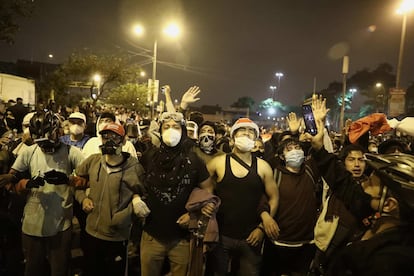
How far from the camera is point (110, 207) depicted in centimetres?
411

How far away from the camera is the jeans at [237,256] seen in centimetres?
405

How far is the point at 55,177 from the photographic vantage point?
13.0 feet

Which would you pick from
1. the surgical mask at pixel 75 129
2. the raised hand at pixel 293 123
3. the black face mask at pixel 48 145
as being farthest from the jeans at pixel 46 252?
the raised hand at pixel 293 123

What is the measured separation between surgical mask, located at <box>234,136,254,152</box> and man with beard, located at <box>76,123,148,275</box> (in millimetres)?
1188

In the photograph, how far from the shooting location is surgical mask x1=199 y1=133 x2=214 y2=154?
18.2 ft

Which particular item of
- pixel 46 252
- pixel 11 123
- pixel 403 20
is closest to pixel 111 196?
pixel 46 252

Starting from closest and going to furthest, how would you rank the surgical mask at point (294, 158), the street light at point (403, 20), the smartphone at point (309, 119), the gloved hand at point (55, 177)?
1. the gloved hand at point (55, 177)
2. the smartphone at point (309, 119)
3. the surgical mask at point (294, 158)
4. the street light at point (403, 20)

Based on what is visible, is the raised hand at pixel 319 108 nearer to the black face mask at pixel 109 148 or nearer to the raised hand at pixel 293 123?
the raised hand at pixel 293 123

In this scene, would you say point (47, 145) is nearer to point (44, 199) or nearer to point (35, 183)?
point (35, 183)

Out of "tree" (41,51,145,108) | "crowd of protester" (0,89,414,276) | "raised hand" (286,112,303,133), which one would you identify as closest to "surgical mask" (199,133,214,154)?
"crowd of protester" (0,89,414,276)

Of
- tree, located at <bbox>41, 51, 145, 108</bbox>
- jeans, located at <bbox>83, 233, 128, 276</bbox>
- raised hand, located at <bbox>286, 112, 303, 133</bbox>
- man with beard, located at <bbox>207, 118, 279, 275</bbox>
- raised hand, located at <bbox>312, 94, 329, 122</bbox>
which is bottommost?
jeans, located at <bbox>83, 233, 128, 276</bbox>

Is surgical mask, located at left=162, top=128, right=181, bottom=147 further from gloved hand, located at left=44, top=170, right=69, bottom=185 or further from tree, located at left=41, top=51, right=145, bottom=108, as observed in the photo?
tree, located at left=41, top=51, right=145, bottom=108

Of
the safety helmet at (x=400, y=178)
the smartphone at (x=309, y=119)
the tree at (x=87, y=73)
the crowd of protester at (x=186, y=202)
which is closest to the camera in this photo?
the safety helmet at (x=400, y=178)

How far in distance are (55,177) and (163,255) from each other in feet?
4.85
